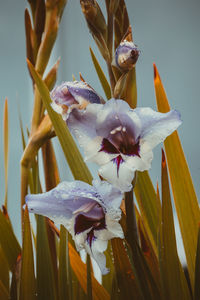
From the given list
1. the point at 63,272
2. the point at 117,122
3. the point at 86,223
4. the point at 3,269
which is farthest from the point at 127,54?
the point at 3,269

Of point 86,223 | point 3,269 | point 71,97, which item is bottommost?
point 3,269

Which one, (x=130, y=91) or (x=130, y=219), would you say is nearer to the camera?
(x=130, y=219)

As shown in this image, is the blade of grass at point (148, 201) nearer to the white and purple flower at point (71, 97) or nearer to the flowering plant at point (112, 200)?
the flowering plant at point (112, 200)

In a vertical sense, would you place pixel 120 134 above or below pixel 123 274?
above

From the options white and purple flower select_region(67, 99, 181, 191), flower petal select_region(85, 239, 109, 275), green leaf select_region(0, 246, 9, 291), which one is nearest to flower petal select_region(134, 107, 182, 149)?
white and purple flower select_region(67, 99, 181, 191)

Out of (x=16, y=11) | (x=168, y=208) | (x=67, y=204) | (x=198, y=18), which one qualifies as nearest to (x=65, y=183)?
(x=67, y=204)

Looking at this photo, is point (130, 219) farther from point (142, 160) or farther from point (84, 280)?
point (84, 280)

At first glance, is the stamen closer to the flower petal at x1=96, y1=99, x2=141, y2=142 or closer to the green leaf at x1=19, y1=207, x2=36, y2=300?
the flower petal at x1=96, y1=99, x2=141, y2=142
